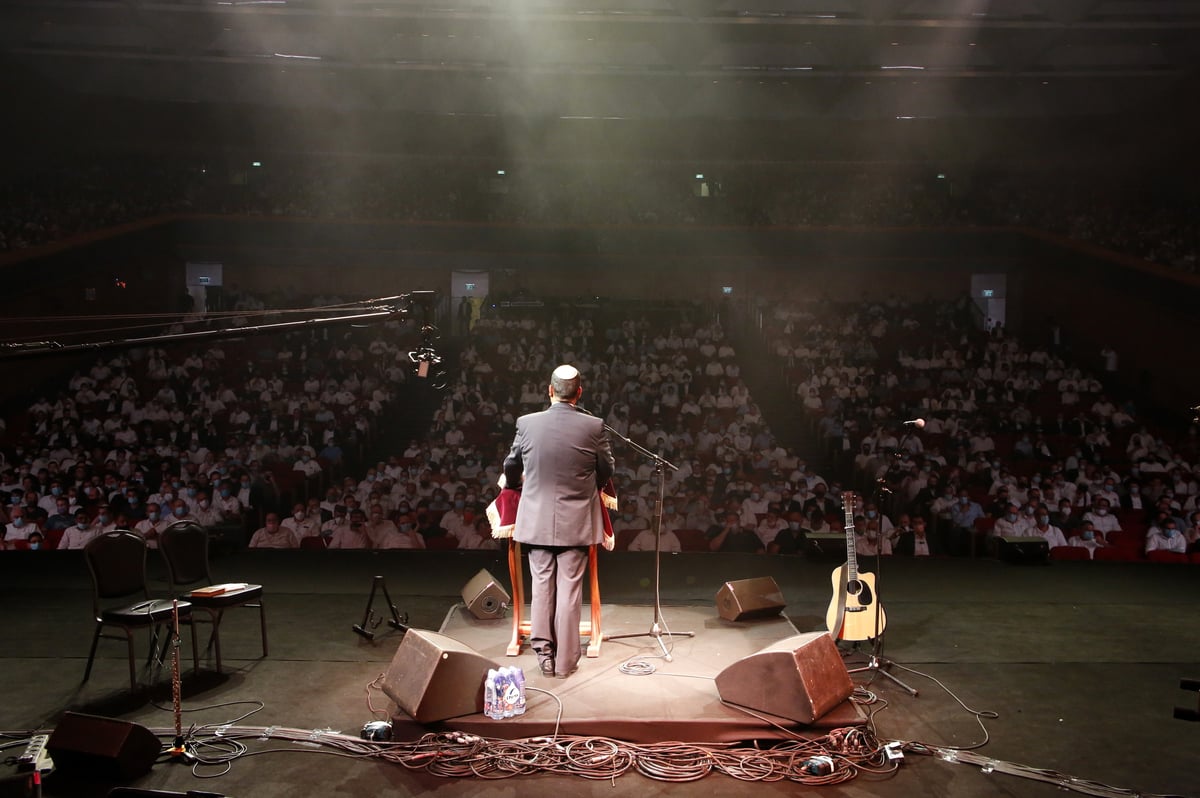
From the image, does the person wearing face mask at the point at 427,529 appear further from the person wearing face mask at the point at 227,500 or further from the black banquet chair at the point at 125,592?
the black banquet chair at the point at 125,592

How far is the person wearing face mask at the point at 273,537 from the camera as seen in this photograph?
812 cm

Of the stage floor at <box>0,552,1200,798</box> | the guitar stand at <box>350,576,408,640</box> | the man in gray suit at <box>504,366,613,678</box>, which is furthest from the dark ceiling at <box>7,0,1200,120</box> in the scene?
the man in gray suit at <box>504,366,613,678</box>

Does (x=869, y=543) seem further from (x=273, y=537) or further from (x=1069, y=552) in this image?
(x=273, y=537)

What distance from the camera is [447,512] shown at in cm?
870

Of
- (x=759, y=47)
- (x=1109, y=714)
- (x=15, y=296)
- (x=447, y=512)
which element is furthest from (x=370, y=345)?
(x=1109, y=714)

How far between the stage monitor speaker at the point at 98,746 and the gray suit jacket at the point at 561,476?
6.02ft

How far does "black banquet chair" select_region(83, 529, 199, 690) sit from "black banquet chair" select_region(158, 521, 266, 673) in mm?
119

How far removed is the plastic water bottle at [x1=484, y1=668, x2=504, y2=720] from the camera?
12.8 feet

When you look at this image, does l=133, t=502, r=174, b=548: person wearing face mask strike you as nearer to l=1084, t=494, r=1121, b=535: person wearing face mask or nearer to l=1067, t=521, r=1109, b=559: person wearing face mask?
l=1067, t=521, r=1109, b=559: person wearing face mask

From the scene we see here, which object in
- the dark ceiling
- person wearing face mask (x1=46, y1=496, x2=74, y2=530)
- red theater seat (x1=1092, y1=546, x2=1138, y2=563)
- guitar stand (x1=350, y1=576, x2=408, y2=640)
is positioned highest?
the dark ceiling

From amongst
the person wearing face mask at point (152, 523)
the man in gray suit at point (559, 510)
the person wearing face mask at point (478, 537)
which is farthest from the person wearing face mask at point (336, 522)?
the man in gray suit at point (559, 510)

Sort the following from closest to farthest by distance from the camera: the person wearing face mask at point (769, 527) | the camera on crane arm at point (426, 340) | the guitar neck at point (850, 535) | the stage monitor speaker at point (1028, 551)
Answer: the camera on crane arm at point (426, 340)
the guitar neck at point (850, 535)
the stage monitor speaker at point (1028, 551)
the person wearing face mask at point (769, 527)

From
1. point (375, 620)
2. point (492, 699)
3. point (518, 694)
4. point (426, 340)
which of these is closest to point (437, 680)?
point (492, 699)

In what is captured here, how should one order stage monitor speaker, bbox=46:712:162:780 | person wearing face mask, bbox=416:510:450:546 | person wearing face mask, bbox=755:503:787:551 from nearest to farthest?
stage monitor speaker, bbox=46:712:162:780 → person wearing face mask, bbox=755:503:787:551 → person wearing face mask, bbox=416:510:450:546
